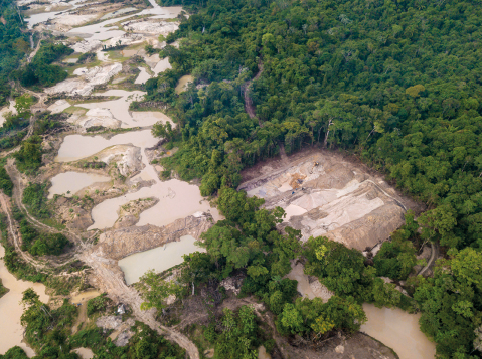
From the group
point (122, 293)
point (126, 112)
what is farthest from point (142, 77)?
point (122, 293)

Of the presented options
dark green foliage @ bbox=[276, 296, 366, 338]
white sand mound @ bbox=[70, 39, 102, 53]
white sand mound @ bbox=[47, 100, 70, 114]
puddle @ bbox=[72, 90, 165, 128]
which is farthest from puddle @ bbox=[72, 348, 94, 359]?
white sand mound @ bbox=[70, 39, 102, 53]

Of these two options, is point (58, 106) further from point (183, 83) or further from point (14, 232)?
point (14, 232)

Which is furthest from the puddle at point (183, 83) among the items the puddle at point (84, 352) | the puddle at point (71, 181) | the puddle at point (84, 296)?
the puddle at point (84, 352)

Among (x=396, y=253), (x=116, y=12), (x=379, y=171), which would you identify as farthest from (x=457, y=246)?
(x=116, y=12)

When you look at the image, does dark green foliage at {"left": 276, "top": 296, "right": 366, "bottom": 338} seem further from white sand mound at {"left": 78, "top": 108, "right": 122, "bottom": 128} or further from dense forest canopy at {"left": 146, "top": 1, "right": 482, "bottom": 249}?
white sand mound at {"left": 78, "top": 108, "right": 122, "bottom": 128}

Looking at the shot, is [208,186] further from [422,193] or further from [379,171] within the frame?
[422,193]
